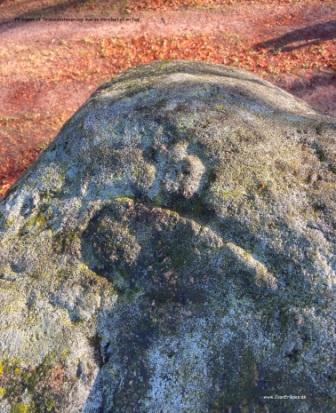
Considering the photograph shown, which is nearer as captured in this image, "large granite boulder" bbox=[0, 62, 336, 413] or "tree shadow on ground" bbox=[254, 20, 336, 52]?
"large granite boulder" bbox=[0, 62, 336, 413]

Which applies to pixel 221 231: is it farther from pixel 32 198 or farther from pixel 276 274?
pixel 32 198

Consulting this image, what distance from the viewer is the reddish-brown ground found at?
12930 mm

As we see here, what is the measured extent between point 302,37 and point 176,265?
43.9ft

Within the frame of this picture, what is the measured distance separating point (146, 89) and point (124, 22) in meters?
12.9

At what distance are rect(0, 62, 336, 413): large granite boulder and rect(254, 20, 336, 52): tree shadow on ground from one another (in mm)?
10811

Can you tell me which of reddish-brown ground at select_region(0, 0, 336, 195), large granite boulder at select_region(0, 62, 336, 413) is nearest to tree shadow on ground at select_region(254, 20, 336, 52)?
reddish-brown ground at select_region(0, 0, 336, 195)

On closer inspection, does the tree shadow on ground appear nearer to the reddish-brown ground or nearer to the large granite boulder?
the reddish-brown ground

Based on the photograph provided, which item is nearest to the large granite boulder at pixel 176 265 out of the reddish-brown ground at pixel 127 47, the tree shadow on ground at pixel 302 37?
the reddish-brown ground at pixel 127 47

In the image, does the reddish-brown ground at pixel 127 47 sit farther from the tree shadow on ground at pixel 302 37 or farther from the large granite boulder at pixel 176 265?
the large granite boulder at pixel 176 265

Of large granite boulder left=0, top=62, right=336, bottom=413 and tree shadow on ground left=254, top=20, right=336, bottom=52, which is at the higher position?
large granite boulder left=0, top=62, right=336, bottom=413

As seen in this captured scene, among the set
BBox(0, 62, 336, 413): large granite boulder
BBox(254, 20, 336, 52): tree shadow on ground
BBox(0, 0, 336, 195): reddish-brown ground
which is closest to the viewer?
BBox(0, 62, 336, 413): large granite boulder

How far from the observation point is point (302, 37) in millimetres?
15180

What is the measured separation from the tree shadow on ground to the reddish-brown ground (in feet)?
0.10

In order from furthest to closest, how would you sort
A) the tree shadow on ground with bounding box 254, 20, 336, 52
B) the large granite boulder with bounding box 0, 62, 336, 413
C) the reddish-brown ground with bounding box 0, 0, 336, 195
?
the tree shadow on ground with bounding box 254, 20, 336, 52 < the reddish-brown ground with bounding box 0, 0, 336, 195 < the large granite boulder with bounding box 0, 62, 336, 413
